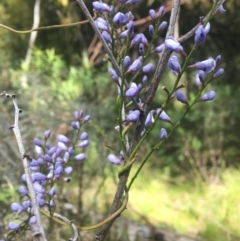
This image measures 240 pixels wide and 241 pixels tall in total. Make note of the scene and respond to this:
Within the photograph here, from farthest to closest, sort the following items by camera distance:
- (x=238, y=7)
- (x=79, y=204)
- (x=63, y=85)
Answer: (x=238, y=7), (x=63, y=85), (x=79, y=204)

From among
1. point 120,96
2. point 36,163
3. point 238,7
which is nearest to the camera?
point 120,96

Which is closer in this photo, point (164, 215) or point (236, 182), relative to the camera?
point (164, 215)

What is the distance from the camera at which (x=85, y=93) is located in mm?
1632

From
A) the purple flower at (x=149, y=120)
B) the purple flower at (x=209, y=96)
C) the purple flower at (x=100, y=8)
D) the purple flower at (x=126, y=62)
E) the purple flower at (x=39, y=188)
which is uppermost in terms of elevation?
the purple flower at (x=100, y=8)

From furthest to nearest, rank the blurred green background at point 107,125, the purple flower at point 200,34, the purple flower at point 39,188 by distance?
the blurred green background at point 107,125 < the purple flower at point 39,188 < the purple flower at point 200,34

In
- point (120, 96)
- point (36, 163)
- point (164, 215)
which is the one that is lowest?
point (164, 215)

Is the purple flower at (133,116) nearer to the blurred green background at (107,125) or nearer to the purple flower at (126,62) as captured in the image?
the purple flower at (126,62)

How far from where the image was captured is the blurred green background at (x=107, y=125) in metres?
1.43

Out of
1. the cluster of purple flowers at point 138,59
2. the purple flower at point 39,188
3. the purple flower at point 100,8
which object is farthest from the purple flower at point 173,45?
the purple flower at point 39,188

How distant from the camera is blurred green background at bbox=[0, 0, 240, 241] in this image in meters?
1.43

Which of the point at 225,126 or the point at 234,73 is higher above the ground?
the point at 234,73

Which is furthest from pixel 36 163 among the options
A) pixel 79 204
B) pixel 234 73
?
pixel 234 73

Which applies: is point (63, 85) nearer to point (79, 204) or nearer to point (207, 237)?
point (79, 204)

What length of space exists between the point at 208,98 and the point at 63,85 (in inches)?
45.4
